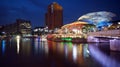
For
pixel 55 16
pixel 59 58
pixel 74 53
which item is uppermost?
pixel 55 16

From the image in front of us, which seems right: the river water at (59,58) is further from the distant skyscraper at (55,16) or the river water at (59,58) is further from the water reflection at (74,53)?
the distant skyscraper at (55,16)

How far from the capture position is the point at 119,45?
121 feet

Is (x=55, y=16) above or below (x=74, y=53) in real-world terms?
above

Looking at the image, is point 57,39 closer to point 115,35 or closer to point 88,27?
point 88,27

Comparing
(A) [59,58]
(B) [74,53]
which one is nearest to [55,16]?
(B) [74,53]

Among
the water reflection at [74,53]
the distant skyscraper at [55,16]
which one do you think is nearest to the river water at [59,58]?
the water reflection at [74,53]

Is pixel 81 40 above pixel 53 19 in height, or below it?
below

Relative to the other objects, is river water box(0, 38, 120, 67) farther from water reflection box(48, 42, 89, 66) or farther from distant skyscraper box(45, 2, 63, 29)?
distant skyscraper box(45, 2, 63, 29)

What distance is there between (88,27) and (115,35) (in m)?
75.8

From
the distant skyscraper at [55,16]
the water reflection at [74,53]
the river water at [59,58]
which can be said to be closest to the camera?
the river water at [59,58]

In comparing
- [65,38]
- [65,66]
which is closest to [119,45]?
[65,66]

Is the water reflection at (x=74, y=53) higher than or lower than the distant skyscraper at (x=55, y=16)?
lower

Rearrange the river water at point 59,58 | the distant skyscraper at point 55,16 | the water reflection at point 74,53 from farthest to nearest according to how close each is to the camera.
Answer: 1. the distant skyscraper at point 55,16
2. the water reflection at point 74,53
3. the river water at point 59,58

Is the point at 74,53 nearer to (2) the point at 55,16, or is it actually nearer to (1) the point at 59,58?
(1) the point at 59,58
